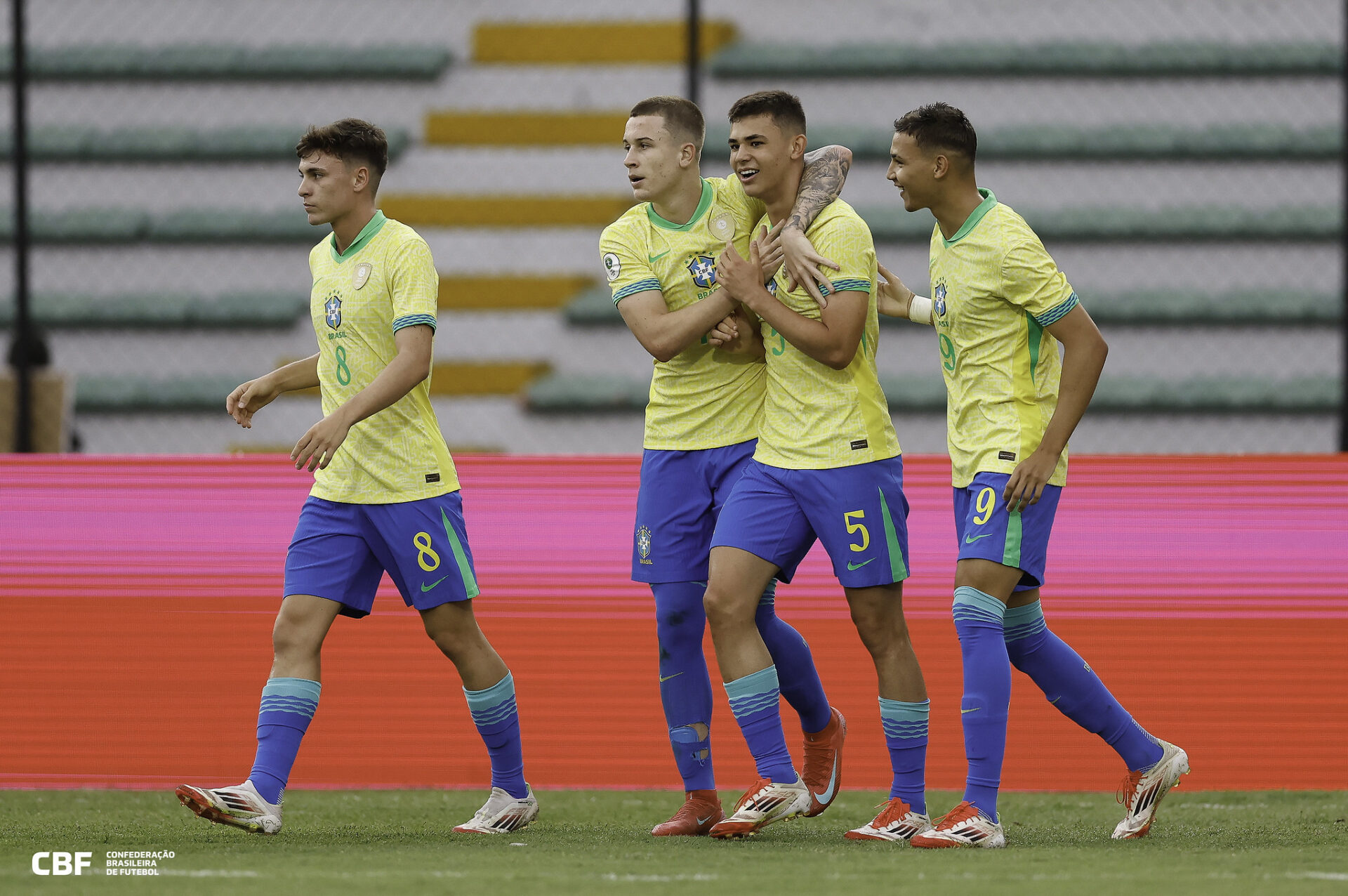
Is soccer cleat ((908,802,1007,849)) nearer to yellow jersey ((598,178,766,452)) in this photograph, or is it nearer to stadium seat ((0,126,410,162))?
yellow jersey ((598,178,766,452))

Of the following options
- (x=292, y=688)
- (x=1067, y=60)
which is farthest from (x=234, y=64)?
(x=292, y=688)

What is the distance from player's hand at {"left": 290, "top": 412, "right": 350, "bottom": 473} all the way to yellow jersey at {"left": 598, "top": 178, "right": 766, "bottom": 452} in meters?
0.80

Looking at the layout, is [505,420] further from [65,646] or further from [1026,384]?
[1026,384]

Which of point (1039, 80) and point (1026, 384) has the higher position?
point (1039, 80)

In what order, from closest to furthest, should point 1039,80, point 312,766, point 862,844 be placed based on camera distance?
point 862,844 < point 312,766 < point 1039,80

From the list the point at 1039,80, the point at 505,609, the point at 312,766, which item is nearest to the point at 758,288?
the point at 505,609

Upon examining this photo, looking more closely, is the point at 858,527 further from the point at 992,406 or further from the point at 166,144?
the point at 166,144

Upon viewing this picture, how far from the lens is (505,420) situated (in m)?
9.92

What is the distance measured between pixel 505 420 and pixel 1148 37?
5018 mm

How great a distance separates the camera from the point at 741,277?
4.07 meters

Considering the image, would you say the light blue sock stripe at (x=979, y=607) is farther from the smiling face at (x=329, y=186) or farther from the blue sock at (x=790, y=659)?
the smiling face at (x=329, y=186)

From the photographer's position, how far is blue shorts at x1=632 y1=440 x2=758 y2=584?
4250 mm

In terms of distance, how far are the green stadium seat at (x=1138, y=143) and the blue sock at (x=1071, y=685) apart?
21.5 ft

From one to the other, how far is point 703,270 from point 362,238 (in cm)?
90
